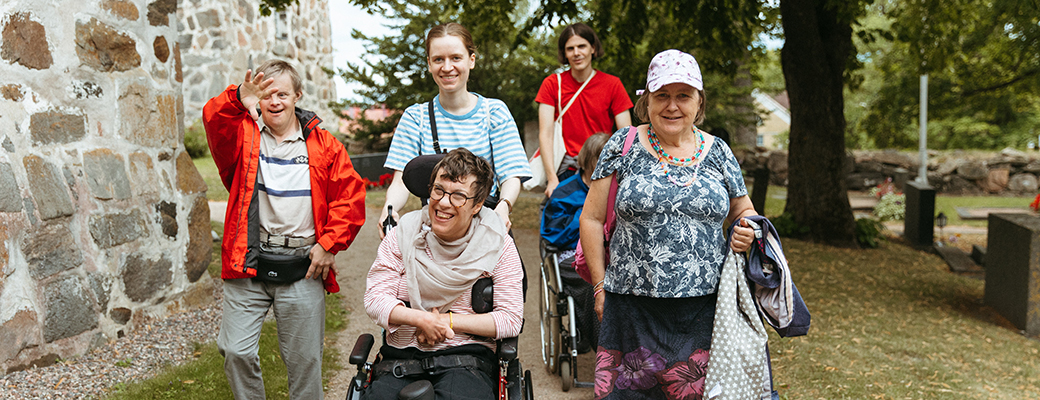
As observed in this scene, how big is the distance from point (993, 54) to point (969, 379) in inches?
462

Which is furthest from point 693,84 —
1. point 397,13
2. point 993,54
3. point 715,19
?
point 993,54

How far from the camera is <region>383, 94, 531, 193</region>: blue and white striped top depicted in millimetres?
3051

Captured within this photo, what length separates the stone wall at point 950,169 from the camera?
16.5 meters

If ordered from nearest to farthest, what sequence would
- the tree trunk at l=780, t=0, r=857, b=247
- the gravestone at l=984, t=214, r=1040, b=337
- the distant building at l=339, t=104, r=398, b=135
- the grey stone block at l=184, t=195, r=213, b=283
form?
the grey stone block at l=184, t=195, r=213, b=283 < the gravestone at l=984, t=214, r=1040, b=337 < the tree trunk at l=780, t=0, r=857, b=247 < the distant building at l=339, t=104, r=398, b=135

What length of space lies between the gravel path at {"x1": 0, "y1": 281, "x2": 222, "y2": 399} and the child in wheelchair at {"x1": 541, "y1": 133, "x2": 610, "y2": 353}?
7.28 feet

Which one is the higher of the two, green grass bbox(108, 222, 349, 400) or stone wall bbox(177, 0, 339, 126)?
stone wall bbox(177, 0, 339, 126)

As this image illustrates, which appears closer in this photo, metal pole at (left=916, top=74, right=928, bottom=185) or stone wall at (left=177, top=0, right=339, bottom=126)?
stone wall at (left=177, top=0, right=339, bottom=126)

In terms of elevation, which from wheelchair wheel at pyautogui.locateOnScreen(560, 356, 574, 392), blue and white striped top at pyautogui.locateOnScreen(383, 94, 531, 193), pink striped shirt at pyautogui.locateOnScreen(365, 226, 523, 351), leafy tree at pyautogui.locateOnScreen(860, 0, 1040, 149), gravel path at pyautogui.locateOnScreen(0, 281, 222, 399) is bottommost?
wheelchair wheel at pyautogui.locateOnScreen(560, 356, 574, 392)

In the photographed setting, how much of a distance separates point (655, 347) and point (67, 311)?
10.6 feet

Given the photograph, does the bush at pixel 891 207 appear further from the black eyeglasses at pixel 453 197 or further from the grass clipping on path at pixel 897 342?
the black eyeglasses at pixel 453 197

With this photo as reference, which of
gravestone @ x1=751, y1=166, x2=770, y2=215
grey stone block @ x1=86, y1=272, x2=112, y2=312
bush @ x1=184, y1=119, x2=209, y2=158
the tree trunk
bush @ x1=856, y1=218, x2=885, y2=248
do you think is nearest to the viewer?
grey stone block @ x1=86, y1=272, x2=112, y2=312

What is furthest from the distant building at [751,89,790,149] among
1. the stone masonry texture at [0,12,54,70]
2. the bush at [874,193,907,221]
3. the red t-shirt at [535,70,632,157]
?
the stone masonry texture at [0,12,54,70]

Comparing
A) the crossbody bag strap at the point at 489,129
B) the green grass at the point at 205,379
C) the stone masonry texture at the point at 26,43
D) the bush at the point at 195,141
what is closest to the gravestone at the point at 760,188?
the green grass at the point at 205,379

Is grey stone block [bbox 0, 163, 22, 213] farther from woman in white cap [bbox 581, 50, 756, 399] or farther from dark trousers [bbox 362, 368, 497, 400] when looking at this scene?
woman in white cap [bbox 581, 50, 756, 399]
